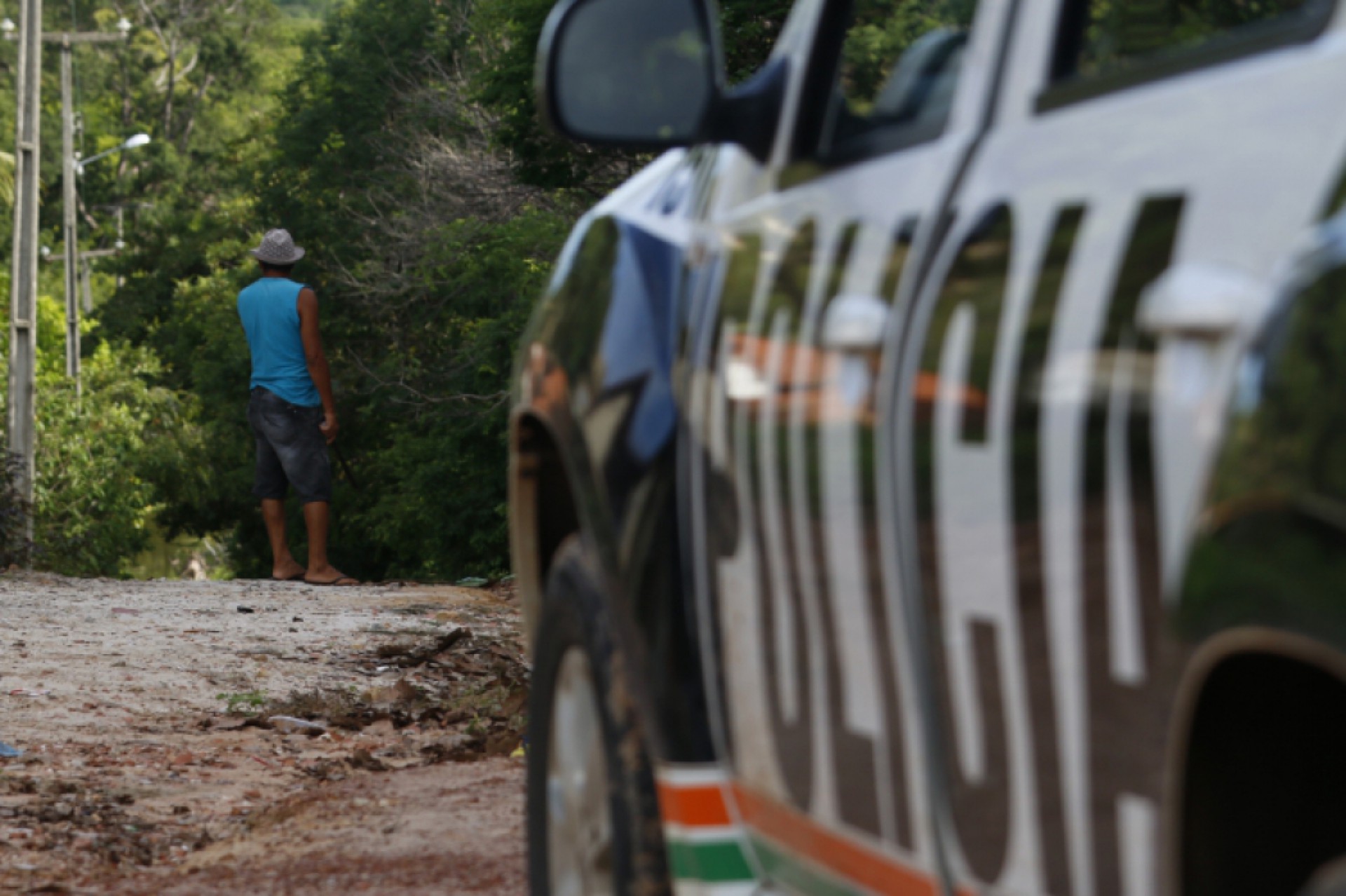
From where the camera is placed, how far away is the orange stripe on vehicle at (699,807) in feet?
8.23

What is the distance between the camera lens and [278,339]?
36.3 feet

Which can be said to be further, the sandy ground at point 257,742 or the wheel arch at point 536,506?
the sandy ground at point 257,742

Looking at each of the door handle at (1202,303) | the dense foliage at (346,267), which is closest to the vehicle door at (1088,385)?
the door handle at (1202,303)

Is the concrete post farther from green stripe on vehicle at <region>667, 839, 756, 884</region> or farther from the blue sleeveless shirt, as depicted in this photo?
green stripe on vehicle at <region>667, 839, 756, 884</region>

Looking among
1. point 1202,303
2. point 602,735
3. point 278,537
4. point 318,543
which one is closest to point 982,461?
point 1202,303

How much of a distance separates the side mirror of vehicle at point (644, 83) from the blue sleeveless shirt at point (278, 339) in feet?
26.9

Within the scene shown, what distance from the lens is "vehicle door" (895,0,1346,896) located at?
140cm

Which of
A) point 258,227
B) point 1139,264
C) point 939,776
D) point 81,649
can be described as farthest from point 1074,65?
point 258,227

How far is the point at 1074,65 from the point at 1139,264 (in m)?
0.40

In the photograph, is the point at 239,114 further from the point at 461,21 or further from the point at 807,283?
the point at 807,283

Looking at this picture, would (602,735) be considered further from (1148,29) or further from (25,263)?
(25,263)

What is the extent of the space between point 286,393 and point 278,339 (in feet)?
1.09

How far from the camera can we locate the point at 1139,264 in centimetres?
151

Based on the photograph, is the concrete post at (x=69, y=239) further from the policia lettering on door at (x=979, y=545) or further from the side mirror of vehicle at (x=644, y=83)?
the policia lettering on door at (x=979, y=545)
